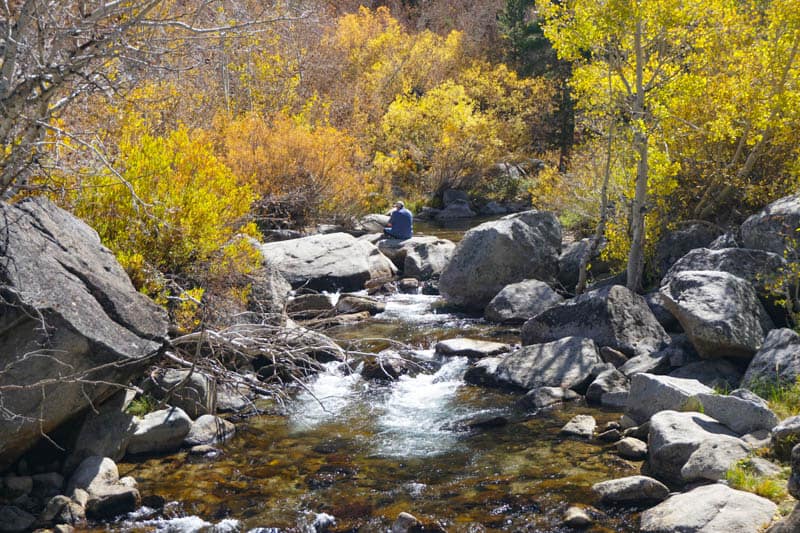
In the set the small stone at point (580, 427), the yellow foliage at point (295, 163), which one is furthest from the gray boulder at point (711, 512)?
the yellow foliage at point (295, 163)

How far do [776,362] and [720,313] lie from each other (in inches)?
37.6

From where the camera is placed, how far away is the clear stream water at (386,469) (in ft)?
21.7

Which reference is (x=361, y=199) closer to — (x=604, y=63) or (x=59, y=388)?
(x=604, y=63)

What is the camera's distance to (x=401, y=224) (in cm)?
1855

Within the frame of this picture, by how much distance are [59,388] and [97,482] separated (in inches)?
36.0

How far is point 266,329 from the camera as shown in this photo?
884 centimetres

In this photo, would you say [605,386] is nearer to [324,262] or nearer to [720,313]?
[720,313]

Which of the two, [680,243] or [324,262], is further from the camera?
[324,262]

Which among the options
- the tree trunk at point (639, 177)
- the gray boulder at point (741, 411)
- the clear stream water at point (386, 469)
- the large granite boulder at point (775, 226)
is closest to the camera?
the clear stream water at point (386, 469)

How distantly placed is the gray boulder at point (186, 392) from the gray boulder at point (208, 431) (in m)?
0.27

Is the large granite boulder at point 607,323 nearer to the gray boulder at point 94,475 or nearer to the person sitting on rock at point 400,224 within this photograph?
the gray boulder at point 94,475

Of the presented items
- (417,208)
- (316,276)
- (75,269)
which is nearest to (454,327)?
(316,276)

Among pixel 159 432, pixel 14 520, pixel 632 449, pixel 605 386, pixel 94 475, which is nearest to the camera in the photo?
pixel 14 520

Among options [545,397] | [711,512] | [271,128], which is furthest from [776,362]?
[271,128]
